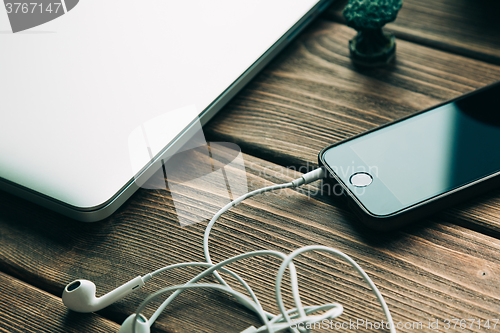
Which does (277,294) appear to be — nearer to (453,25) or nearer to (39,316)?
(39,316)

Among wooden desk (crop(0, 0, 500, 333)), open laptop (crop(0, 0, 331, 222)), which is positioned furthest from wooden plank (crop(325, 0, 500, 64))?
open laptop (crop(0, 0, 331, 222))

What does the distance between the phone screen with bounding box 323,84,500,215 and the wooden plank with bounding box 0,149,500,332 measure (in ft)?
0.13

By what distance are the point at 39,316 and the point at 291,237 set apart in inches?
10.1

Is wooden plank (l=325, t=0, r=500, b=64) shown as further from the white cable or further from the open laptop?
the white cable

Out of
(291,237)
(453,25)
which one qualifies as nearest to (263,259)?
(291,237)

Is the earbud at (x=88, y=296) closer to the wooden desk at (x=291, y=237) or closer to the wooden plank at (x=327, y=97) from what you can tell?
the wooden desk at (x=291, y=237)

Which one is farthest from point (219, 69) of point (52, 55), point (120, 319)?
point (120, 319)

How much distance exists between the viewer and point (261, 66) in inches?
22.8

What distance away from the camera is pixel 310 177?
452 mm

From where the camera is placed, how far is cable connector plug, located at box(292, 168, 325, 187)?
1.48 feet

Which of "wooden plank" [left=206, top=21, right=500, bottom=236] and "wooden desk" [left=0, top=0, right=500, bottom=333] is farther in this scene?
"wooden plank" [left=206, top=21, right=500, bottom=236]

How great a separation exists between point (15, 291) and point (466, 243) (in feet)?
1.50

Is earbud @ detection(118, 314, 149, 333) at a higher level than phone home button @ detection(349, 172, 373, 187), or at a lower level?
lower

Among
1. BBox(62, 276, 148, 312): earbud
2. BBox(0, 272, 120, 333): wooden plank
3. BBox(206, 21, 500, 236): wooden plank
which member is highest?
BBox(206, 21, 500, 236): wooden plank
